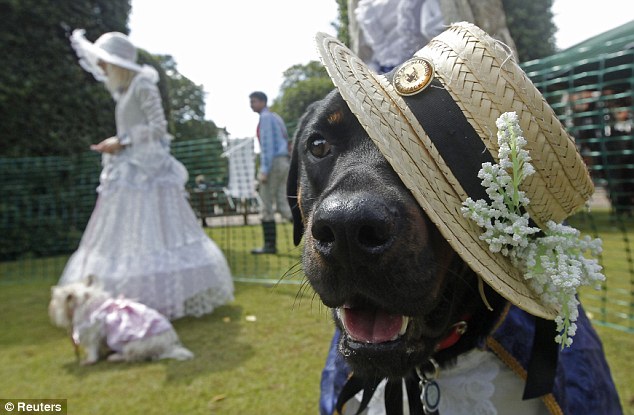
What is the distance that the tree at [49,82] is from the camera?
7.39m

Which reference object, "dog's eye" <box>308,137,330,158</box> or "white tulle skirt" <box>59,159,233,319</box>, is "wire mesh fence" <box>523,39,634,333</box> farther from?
"white tulle skirt" <box>59,159,233,319</box>

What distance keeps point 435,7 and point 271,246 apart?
4.42 m

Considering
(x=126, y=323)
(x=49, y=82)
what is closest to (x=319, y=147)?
(x=126, y=323)

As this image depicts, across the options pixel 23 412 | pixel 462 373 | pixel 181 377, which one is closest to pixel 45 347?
pixel 23 412

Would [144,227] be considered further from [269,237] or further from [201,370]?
[269,237]

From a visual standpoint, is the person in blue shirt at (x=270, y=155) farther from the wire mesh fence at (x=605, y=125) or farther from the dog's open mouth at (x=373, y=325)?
the dog's open mouth at (x=373, y=325)

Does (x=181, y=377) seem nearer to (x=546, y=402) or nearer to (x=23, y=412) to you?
(x=23, y=412)

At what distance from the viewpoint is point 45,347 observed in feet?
10.8

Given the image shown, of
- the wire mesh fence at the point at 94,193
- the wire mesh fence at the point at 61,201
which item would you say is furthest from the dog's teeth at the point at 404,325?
A: the wire mesh fence at the point at 61,201

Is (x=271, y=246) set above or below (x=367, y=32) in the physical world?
below

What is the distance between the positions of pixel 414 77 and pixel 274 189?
209 inches

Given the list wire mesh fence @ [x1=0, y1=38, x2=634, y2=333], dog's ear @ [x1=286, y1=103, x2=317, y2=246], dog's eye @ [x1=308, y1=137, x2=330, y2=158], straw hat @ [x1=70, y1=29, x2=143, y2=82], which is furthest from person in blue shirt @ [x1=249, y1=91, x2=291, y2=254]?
dog's eye @ [x1=308, y1=137, x2=330, y2=158]

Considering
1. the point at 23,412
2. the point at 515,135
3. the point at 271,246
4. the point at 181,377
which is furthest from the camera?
the point at 271,246

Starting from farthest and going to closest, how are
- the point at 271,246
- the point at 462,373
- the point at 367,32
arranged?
the point at 271,246 → the point at 367,32 → the point at 462,373
